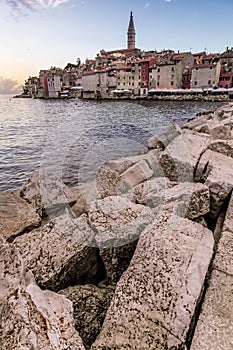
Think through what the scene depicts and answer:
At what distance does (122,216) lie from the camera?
121 inches

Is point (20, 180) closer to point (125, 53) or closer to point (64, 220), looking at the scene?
point (64, 220)

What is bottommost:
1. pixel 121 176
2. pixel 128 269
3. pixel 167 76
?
pixel 128 269

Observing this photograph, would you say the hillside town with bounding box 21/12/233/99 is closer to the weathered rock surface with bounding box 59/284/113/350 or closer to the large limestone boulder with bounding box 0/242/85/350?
the weathered rock surface with bounding box 59/284/113/350

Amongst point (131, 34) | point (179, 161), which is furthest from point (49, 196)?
point (131, 34)

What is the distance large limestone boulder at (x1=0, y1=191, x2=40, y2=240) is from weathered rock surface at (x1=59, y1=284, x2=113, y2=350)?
1.53 meters

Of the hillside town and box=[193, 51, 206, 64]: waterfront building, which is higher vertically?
box=[193, 51, 206, 64]: waterfront building

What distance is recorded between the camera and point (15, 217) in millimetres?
4094

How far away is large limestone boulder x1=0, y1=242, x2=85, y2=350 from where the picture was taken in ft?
5.62

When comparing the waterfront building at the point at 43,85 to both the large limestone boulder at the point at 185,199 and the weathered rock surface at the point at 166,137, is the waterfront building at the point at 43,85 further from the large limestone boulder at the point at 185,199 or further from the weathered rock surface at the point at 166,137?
the large limestone boulder at the point at 185,199

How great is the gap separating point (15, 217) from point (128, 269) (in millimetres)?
2399

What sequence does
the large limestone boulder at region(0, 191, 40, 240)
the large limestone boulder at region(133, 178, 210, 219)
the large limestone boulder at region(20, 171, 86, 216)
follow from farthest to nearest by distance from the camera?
1. the large limestone boulder at region(20, 171, 86, 216)
2. the large limestone boulder at region(0, 191, 40, 240)
3. the large limestone boulder at region(133, 178, 210, 219)

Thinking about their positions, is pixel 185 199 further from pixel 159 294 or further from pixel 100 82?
pixel 100 82

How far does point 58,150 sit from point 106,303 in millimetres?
11494

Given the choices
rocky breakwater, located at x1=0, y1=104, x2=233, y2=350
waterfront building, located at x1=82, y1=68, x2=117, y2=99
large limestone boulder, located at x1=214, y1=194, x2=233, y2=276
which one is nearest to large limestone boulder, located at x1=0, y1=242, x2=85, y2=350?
rocky breakwater, located at x1=0, y1=104, x2=233, y2=350
